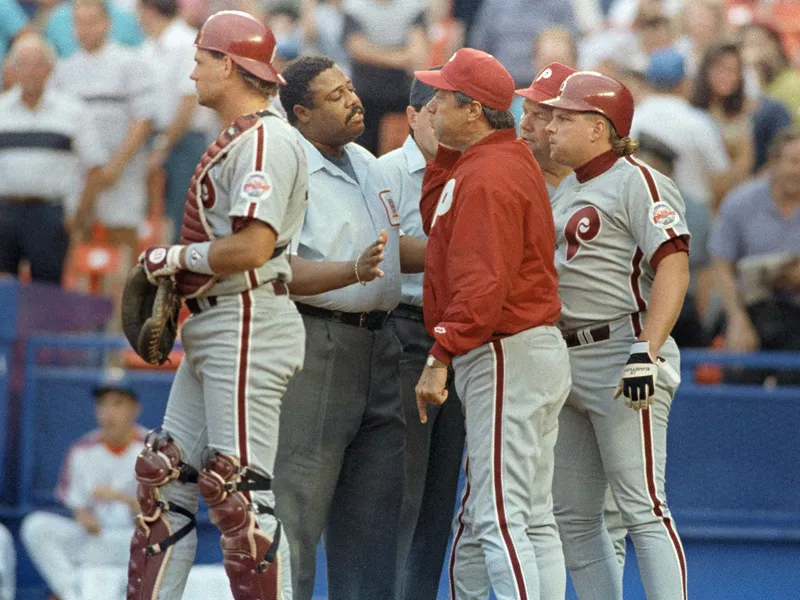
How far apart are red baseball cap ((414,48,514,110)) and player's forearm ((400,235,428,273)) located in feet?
2.31

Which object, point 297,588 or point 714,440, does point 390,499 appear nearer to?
point 297,588

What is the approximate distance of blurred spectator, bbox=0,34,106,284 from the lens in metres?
8.70

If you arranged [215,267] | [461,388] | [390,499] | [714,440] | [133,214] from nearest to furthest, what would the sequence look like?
[215,267], [461,388], [390,499], [714,440], [133,214]

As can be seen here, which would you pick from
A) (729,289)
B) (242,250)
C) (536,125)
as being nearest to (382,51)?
(729,289)

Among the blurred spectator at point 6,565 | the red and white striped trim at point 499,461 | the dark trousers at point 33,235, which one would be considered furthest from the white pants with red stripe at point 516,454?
the dark trousers at point 33,235

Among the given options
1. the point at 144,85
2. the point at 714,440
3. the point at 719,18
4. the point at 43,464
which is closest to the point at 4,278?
the point at 43,464

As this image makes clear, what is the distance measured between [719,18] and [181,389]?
708cm

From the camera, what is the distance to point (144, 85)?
9305 millimetres

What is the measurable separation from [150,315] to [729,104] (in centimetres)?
569

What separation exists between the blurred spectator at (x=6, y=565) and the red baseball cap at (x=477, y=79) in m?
4.32

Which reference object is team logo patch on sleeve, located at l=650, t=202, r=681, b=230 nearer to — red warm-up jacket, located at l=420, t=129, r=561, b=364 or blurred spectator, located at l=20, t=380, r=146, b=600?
red warm-up jacket, located at l=420, t=129, r=561, b=364

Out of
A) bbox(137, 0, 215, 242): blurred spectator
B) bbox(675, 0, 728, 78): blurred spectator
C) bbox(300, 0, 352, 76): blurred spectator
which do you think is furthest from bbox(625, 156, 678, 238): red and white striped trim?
bbox(300, 0, 352, 76): blurred spectator

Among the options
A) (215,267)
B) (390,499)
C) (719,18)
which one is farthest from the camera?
(719,18)

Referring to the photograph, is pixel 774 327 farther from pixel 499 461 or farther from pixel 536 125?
pixel 499 461
